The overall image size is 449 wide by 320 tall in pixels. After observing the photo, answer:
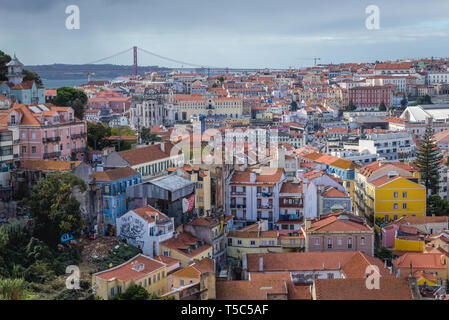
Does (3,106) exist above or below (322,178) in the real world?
above

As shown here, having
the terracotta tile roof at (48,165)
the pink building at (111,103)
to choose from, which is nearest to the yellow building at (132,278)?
the terracotta tile roof at (48,165)

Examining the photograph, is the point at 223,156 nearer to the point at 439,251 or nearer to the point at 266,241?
the point at 266,241

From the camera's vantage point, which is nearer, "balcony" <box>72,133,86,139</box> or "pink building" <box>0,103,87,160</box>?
"pink building" <box>0,103,87,160</box>

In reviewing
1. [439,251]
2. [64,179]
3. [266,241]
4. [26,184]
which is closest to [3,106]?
[26,184]

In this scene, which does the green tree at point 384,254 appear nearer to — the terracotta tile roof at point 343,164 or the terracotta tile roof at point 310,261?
the terracotta tile roof at point 310,261

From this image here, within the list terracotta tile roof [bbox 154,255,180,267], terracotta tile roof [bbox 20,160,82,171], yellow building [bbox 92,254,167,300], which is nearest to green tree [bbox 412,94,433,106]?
terracotta tile roof [bbox 20,160,82,171]

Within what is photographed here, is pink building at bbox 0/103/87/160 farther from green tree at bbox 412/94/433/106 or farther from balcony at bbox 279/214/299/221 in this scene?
green tree at bbox 412/94/433/106

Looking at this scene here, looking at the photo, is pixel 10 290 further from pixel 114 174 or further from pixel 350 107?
pixel 350 107
